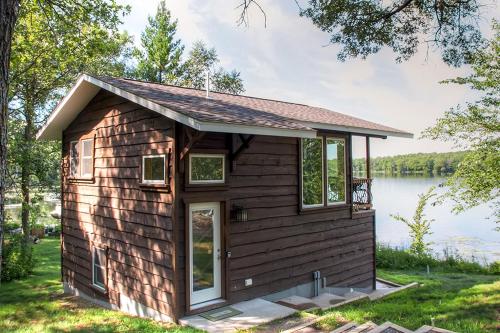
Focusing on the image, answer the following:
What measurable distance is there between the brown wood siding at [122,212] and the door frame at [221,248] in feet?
0.74

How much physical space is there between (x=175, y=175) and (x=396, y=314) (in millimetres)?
3838

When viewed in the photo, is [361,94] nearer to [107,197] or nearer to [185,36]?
[185,36]

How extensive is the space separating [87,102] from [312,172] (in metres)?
5.07

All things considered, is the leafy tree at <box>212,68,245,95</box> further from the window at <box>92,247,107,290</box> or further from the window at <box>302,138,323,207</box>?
the window at <box>92,247,107,290</box>

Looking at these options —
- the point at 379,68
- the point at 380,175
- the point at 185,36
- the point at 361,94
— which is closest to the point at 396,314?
the point at 379,68

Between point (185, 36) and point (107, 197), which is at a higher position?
point (185, 36)

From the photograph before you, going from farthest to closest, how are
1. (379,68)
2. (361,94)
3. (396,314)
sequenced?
(361,94) < (379,68) < (396,314)

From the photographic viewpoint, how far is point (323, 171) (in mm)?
8453

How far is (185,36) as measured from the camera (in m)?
28.2

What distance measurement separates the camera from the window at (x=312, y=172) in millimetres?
8023

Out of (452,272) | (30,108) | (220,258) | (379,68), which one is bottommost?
(452,272)

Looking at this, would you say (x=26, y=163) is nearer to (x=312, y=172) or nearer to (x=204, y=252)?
(x=204, y=252)

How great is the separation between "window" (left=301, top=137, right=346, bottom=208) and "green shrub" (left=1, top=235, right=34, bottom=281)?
27.3 feet

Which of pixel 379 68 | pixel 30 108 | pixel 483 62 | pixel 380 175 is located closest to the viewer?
pixel 483 62
